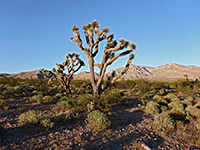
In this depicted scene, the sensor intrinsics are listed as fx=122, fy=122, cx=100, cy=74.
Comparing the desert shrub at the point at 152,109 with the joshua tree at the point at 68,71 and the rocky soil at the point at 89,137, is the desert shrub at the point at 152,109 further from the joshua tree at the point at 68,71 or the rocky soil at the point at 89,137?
the joshua tree at the point at 68,71

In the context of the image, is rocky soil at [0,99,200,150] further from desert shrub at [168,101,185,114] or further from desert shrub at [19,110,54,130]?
desert shrub at [168,101,185,114]

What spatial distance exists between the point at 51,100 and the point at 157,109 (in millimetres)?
8722

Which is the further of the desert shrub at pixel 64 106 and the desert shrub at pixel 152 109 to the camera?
the desert shrub at pixel 152 109

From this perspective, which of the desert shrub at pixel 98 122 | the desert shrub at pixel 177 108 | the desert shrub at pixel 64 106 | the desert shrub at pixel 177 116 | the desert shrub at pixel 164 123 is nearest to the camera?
the desert shrub at pixel 98 122

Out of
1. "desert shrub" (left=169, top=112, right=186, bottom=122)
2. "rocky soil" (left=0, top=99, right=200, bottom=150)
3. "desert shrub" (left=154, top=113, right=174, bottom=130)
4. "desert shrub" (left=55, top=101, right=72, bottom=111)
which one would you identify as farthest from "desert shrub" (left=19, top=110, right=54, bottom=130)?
"desert shrub" (left=169, top=112, right=186, bottom=122)

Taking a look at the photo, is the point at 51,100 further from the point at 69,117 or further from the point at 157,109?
the point at 157,109

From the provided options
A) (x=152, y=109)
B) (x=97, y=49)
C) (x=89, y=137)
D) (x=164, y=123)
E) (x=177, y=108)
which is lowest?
(x=89, y=137)

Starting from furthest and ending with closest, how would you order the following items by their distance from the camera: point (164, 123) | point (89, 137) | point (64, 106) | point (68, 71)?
point (68, 71) < point (64, 106) < point (164, 123) < point (89, 137)

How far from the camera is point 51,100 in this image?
10.9m

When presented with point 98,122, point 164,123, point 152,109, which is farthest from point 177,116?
point 98,122

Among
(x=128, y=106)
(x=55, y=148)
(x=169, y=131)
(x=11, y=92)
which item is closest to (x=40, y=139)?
(x=55, y=148)

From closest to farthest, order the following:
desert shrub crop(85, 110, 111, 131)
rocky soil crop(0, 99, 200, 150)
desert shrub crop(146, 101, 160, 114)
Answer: rocky soil crop(0, 99, 200, 150) → desert shrub crop(85, 110, 111, 131) → desert shrub crop(146, 101, 160, 114)

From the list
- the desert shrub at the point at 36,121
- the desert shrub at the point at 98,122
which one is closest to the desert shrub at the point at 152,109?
the desert shrub at the point at 98,122

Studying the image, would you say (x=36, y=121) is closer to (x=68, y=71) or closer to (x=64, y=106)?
(x=64, y=106)
